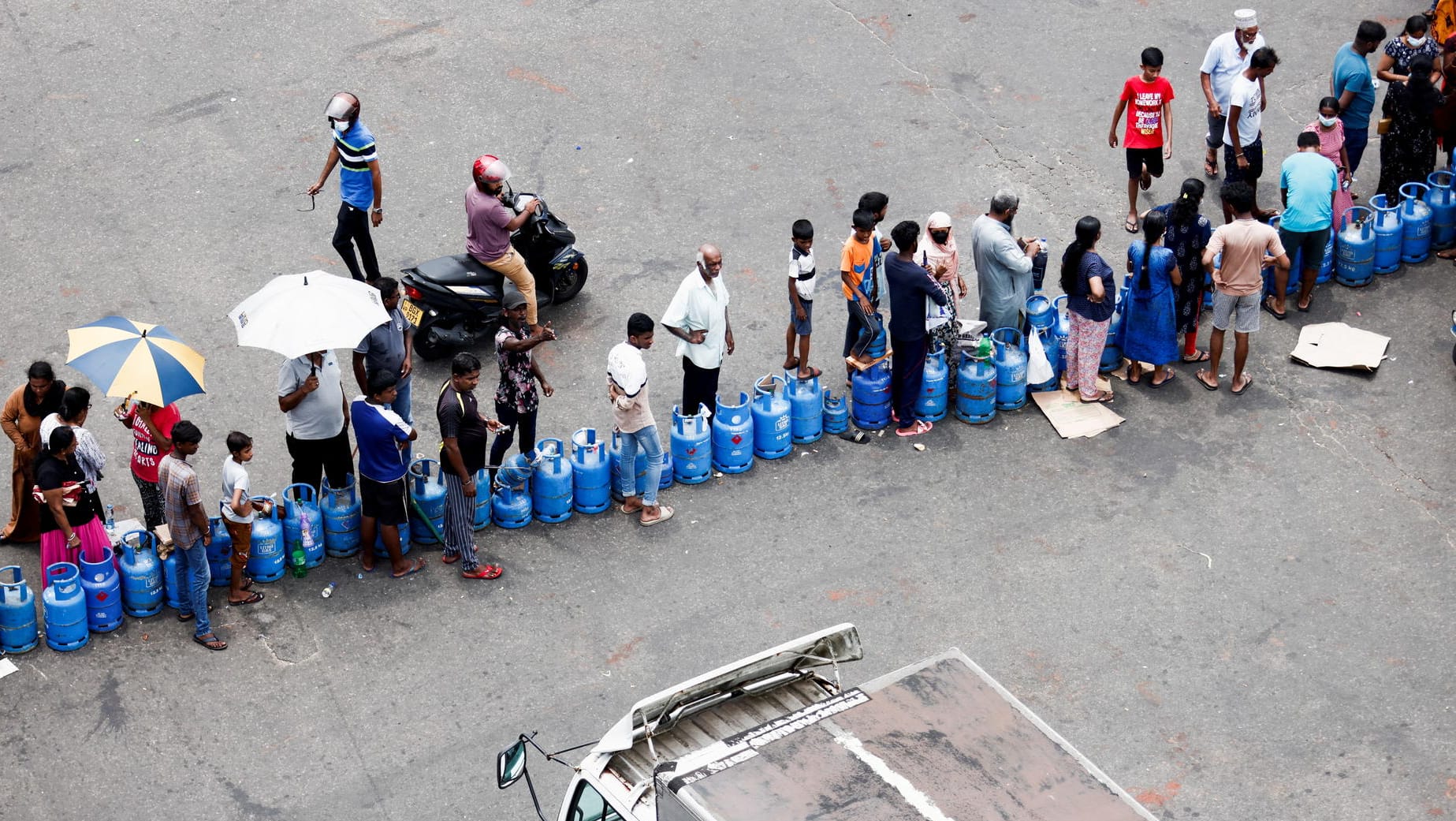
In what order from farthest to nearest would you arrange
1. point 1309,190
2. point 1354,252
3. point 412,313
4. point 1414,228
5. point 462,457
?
point 1414,228 → point 1354,252 → point 1309,190 → point 412,313 → point 462,457

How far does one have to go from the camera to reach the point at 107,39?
17.4m

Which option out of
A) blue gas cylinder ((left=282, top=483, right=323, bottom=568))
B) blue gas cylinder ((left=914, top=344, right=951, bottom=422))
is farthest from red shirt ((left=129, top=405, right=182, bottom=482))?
blue gas cylinder ((left=914, top=344, right=951, bottom=422))

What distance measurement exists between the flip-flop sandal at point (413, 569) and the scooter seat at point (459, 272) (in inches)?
107

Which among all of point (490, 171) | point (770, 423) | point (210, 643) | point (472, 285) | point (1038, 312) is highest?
point (490, 171)

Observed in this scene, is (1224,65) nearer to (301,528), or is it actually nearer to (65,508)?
(301,528)

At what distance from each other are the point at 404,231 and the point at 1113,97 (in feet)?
25.3

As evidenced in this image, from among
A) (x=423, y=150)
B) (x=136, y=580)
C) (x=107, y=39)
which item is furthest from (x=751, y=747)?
(x=107, y=39)

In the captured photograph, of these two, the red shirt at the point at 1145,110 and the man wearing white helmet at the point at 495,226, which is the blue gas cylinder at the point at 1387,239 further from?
the man wearing white helmet at the point at 495,226

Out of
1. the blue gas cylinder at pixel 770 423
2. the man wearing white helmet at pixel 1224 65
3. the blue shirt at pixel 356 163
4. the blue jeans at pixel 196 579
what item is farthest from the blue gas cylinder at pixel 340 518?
the man wearing white helmet at pixel 1224 65

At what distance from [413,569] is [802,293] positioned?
12.4ft

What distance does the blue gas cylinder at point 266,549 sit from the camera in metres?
10.8

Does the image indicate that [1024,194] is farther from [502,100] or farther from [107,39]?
[107,39]

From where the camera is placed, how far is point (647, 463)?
11.7 m

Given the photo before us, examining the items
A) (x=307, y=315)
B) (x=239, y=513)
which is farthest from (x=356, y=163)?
(x=239, y=513)
